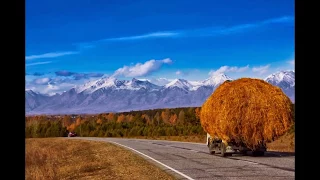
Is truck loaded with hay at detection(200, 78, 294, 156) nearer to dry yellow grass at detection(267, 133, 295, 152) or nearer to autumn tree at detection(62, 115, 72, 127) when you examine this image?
dry yellow grass at detection(267, 133, 295, 152)

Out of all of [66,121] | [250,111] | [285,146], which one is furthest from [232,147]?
[66,121]

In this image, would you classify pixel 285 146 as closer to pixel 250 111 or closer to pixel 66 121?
pixel 250 111

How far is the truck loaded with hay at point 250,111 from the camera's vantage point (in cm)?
1744

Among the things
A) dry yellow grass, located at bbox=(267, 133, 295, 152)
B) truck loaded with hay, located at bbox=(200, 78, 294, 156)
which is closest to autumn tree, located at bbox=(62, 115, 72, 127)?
dry yellow grass, located at bbox=(267, 133, 295, 152)

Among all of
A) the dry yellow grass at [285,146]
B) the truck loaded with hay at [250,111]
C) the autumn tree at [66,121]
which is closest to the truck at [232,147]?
the truck loaded with hay at [250,111]

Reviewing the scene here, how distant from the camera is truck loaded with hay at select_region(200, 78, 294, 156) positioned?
57.2ft

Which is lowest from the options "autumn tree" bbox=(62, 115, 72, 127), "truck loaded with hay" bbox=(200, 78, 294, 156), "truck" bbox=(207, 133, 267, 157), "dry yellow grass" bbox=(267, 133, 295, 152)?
"autumn tree" bbox=(62, 115, 72, 127)

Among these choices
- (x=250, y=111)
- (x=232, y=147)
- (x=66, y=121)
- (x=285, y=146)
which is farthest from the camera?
(x=66, y=121)

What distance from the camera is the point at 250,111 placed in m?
17.6

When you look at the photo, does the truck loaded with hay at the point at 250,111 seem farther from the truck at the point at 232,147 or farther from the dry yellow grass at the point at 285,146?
the dry yellow grass at the point at 285,146

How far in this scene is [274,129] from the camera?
1769 cm
